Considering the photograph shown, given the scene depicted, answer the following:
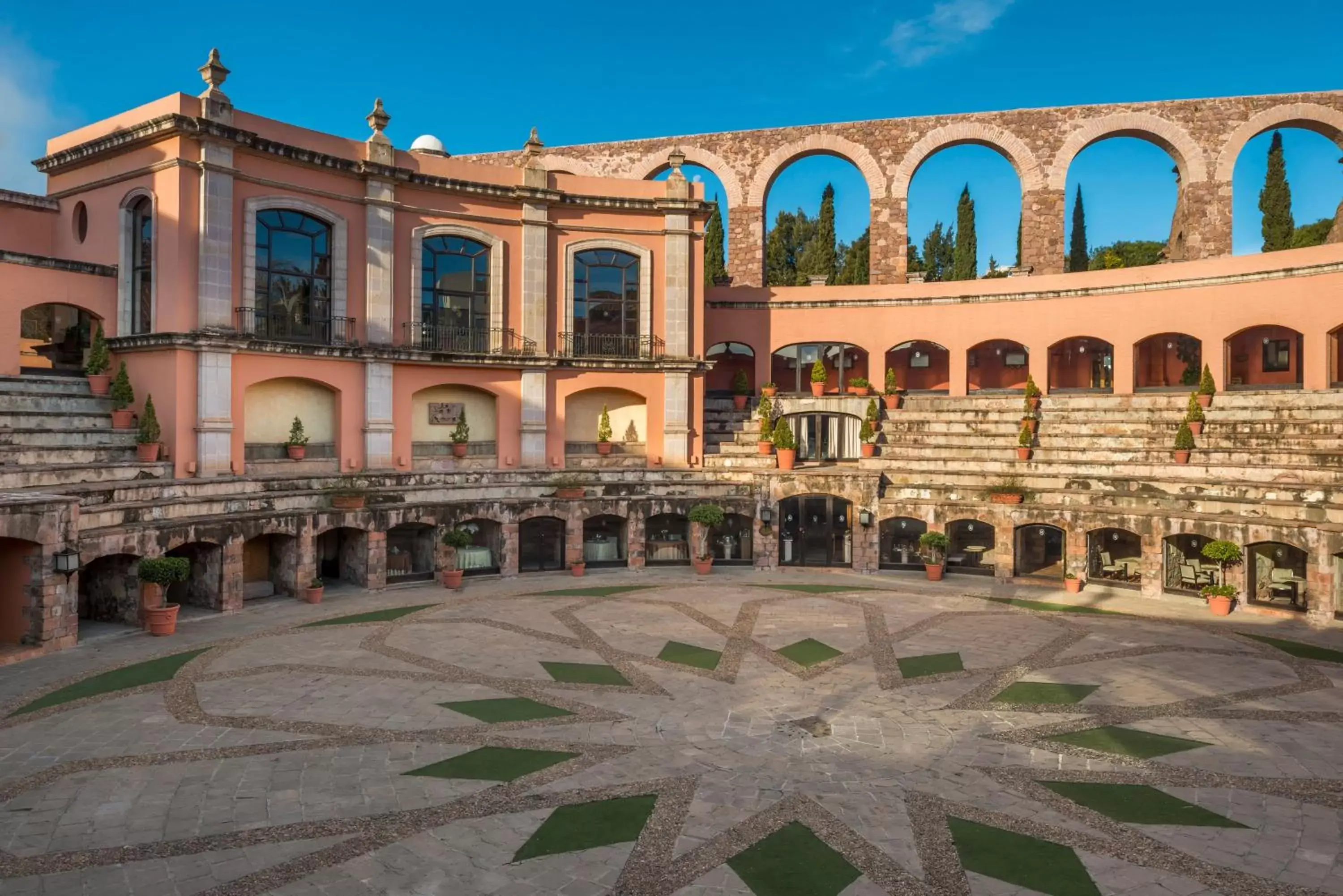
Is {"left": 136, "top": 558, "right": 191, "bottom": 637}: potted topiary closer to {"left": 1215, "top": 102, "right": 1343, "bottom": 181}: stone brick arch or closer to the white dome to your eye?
the white dome

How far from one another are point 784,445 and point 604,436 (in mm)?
6765

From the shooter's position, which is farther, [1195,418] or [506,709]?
[1195,418]

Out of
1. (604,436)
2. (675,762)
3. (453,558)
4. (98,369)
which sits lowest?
(675,762)

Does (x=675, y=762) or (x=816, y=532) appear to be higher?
(x=816, y=532)

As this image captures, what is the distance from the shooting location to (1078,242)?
1844 inches

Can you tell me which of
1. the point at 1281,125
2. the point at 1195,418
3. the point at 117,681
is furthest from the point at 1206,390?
the point at 117,681

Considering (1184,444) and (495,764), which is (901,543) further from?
(495,764)

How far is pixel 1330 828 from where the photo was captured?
10.1 meters

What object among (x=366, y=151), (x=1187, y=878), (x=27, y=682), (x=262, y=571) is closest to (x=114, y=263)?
(x=366, y=151)

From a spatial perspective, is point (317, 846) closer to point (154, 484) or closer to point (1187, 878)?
point (1187, 878)

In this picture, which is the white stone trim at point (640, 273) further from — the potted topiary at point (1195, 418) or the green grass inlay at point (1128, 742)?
the green grass inlay at point (1128, 742)

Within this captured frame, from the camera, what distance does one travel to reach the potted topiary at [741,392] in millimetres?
35031

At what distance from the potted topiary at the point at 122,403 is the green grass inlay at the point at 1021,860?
24.1m

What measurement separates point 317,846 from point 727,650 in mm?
9907
